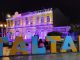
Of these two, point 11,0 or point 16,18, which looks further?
point 16,18

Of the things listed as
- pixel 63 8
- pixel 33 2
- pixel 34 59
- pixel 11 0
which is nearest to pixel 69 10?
pixel 63 8

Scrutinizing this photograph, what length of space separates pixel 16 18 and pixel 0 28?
2.90 metres

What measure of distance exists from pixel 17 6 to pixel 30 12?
6.52 feet

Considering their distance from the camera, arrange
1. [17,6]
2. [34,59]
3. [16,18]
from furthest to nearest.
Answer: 1. [16,18]
2. [17,6]
3. [34,59]

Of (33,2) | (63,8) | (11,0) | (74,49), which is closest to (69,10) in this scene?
(63,8)

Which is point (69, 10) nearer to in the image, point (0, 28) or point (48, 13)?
point (48, 13)

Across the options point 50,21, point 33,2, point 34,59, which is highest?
point 33,2

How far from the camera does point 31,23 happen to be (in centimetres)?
3153

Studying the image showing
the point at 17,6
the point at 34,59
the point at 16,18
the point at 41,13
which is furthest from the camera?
the point at 16,18

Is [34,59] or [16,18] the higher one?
[16,18]

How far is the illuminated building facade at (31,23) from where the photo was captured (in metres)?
30.4

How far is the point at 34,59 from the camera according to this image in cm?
1314

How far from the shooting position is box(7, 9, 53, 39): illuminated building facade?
30359mm

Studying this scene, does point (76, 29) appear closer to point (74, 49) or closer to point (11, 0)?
point (11, 0)
